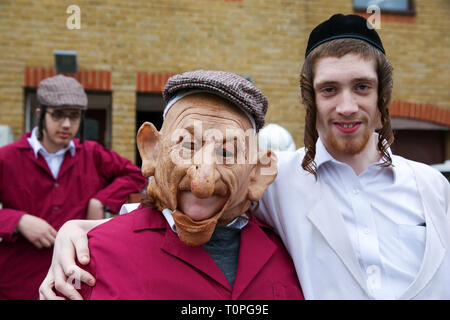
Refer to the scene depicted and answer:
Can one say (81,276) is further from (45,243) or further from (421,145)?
(421,145)

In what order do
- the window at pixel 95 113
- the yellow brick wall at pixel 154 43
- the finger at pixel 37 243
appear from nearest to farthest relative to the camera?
1. the finger at pixel 37 243
2. the window at pixel 95 113
3. the yellow brick wall at pixel 154 43

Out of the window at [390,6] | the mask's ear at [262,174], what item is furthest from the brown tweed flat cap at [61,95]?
the window at [390,6]

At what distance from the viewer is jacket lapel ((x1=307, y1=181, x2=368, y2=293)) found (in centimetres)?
175

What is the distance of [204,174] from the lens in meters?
1.50

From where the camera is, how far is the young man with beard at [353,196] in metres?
1.77

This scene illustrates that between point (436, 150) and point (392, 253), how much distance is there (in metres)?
6.10

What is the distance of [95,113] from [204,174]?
17.1ft

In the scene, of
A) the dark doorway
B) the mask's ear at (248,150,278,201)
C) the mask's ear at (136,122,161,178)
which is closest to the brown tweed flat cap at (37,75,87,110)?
the mask's ear at (136,122,161,178)

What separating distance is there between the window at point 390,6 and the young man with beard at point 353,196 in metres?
5.03

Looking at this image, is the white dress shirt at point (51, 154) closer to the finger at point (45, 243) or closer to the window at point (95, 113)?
the finger at point (45, 243)

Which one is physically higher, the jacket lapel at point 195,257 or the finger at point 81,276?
the jacket lapel at point 195,257

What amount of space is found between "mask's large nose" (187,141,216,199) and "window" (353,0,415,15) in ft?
18.9

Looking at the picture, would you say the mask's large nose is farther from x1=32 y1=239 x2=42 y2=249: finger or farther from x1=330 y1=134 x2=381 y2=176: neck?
x1=32 y1=239 x2=42 y2=249: finger
